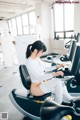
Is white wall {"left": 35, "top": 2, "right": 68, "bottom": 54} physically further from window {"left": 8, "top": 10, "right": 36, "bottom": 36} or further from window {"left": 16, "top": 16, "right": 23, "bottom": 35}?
window {"left": 16, "top": 16, "right": 23, "bottom": 35}

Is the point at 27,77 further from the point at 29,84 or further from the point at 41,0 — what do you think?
the point at 41,0

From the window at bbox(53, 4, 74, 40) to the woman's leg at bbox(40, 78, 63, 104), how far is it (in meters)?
5.16

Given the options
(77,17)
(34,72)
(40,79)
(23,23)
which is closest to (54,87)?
(40,79)

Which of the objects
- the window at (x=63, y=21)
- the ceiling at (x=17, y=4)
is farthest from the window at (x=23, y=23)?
the window at (x=63, y=21)

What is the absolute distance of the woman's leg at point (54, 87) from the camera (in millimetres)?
2004

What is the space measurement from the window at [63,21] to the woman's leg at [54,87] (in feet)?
16.9

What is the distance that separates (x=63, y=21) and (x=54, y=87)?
601 cm

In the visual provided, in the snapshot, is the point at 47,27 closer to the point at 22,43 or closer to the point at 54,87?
the point at 22,43

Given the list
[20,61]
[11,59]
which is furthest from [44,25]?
[20,61]

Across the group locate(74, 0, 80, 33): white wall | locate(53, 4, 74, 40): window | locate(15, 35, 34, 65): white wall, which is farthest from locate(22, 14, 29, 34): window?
locate(15, 35, 34, 65): white wall

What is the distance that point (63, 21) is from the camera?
7.46 metres

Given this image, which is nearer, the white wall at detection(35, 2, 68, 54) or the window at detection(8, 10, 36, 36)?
the white wall at detection(35, 2, 68, 54)

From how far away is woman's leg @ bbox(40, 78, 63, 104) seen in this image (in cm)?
200

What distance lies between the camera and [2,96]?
3.32 m
